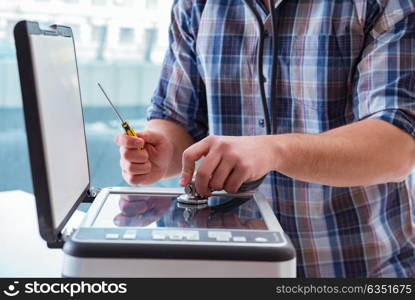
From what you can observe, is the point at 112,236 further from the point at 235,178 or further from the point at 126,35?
the point at 126,35

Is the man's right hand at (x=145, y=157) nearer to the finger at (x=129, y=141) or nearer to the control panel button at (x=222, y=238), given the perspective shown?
A: the finger at (x=129, y=141)

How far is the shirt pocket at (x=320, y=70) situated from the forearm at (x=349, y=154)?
13cm

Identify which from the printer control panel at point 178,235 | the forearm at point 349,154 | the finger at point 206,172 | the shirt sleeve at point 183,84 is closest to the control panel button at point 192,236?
the printer control panel at point 178,235

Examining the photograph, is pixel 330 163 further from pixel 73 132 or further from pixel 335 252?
pixel 73 132

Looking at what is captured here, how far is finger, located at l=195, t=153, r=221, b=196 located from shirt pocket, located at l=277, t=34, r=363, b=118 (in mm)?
400

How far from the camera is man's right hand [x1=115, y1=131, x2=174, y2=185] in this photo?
110 centimetres

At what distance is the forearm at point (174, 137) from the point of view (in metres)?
1.29

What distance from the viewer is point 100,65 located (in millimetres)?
2465

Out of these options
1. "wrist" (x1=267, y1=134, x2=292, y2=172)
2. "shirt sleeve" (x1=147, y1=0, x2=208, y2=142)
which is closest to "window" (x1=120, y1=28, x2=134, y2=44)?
"shirt sleeve" (x1=147, y1=0, x2=208, y2=142)

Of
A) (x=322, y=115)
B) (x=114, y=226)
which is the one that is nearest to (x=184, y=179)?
(x=114, y=226)

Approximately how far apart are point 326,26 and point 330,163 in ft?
0.97

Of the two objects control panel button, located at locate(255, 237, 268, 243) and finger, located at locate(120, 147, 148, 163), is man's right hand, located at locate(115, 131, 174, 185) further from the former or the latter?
control panel button, located at locate(255, 237, 268, 243)

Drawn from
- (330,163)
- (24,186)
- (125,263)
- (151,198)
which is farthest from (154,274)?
(24,186)

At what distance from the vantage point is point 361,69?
1137mm
